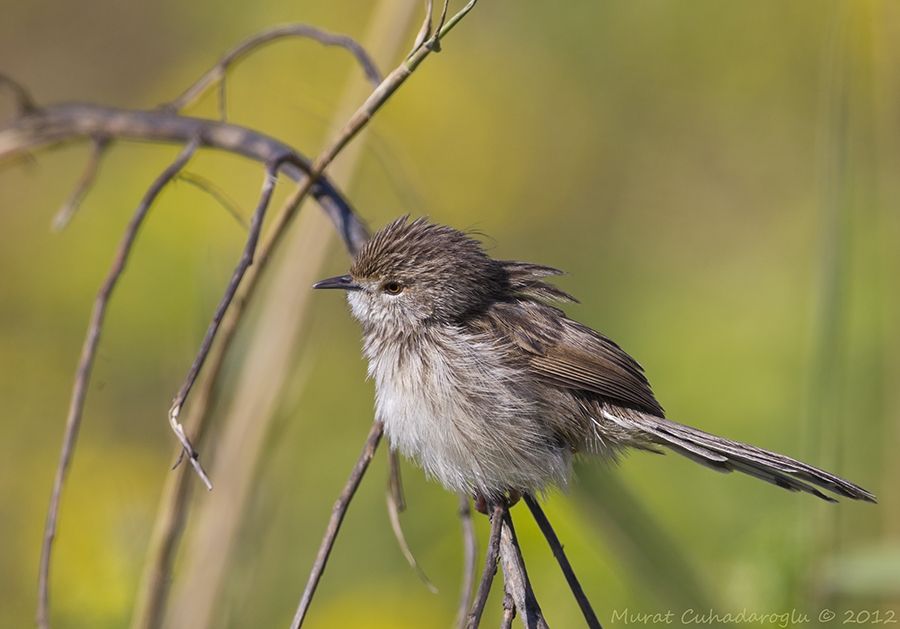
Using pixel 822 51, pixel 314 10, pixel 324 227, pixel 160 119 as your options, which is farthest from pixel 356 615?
pixel 822 51

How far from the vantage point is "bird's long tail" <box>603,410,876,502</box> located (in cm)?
256

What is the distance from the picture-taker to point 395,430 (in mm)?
3053

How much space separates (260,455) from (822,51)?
17.9ft

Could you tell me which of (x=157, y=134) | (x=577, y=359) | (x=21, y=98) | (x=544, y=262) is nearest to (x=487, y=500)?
(x=577, y=359)

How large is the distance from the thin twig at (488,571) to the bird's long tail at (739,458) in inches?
27.9

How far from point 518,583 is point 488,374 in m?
1.01

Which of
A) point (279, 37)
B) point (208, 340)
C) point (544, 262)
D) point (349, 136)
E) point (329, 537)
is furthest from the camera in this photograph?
point (544, 262)

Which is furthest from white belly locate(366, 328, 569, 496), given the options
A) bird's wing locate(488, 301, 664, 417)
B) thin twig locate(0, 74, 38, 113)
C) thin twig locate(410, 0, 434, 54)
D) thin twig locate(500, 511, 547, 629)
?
thin twig locate(0, 74, 38, 113)

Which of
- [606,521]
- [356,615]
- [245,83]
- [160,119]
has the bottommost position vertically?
[356,615]

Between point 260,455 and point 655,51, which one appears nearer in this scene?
point 260,455

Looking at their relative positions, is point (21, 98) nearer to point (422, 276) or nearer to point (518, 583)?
point (422, 276)

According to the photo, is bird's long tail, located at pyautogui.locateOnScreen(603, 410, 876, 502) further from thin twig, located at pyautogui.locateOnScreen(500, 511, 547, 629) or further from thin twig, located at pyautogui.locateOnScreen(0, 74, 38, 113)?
thin twig, located at pyautogui.locateOnScreen(0, 74, 38, 113)

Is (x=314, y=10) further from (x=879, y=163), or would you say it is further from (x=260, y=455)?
(x=260, y=455)

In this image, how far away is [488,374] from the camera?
3.17 metres
